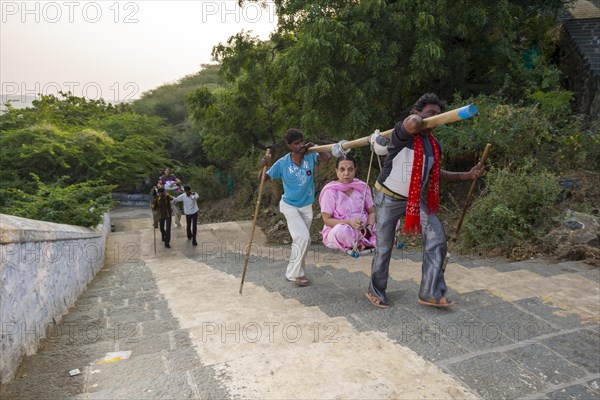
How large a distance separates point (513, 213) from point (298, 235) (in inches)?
131

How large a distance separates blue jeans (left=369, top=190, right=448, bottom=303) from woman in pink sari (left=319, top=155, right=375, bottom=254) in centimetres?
35

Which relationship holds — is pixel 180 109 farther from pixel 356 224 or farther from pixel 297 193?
pixel 356 224

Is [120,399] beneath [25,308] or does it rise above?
beneath

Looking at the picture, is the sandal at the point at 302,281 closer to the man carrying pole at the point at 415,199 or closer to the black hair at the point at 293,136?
the man carrying pole at the point at 415,199

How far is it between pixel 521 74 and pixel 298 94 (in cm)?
530

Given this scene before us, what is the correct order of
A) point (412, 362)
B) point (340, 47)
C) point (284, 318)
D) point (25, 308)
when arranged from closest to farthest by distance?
point (412, 362)
point (25, 308)
point (284, 318)
point (340, 47)

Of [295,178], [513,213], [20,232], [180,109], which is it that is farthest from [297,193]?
[180,109]

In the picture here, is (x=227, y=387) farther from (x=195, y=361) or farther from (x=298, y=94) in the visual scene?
(x=298, y=94)

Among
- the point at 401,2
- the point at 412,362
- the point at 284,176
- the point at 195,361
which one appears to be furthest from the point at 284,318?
the point at 401,2

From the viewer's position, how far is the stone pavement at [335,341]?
258 cm

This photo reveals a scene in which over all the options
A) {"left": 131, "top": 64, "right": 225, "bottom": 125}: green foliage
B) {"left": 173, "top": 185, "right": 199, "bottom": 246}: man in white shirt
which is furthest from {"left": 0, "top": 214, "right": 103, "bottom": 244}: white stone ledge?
{"left": 131, "top": 64, "right": 225, "bottom": 125}: green foliage

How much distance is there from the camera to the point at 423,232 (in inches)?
152

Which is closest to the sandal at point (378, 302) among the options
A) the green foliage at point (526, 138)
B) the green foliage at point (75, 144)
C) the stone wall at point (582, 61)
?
the green foliage at point (526, 138)

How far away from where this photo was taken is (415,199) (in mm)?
3695
